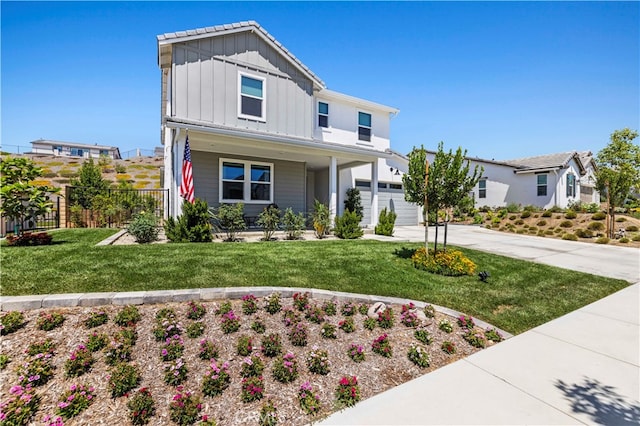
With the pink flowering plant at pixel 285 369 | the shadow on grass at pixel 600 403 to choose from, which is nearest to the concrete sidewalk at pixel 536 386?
the shadow on grass at pixel 600 403

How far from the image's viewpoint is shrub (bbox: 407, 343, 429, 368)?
3096mm

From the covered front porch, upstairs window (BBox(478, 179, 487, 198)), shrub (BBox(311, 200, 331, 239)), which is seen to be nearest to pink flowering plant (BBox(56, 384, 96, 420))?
the covered front porch

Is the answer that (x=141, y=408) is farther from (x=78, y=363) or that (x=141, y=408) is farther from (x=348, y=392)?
(x=348, y=392)

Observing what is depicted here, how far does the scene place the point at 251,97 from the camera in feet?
35.9

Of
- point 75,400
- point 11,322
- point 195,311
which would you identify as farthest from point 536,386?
point 11,322

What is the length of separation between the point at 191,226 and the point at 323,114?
8.78m

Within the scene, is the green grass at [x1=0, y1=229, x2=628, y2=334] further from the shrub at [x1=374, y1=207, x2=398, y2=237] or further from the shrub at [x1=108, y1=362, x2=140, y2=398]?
the shrub at [x1=374, y1=207, x2=398, y2=237]

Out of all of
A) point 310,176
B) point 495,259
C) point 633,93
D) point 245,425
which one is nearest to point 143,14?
point 310,176

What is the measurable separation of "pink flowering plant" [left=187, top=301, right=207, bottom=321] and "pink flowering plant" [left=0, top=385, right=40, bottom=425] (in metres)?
1.34

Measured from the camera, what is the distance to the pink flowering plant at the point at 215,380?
2.44 metres

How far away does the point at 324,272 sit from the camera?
548cm

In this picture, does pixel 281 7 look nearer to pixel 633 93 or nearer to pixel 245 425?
pixel 245 425

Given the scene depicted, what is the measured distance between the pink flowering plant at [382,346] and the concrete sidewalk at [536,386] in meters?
0.44

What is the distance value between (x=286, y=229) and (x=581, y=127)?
728 inches
